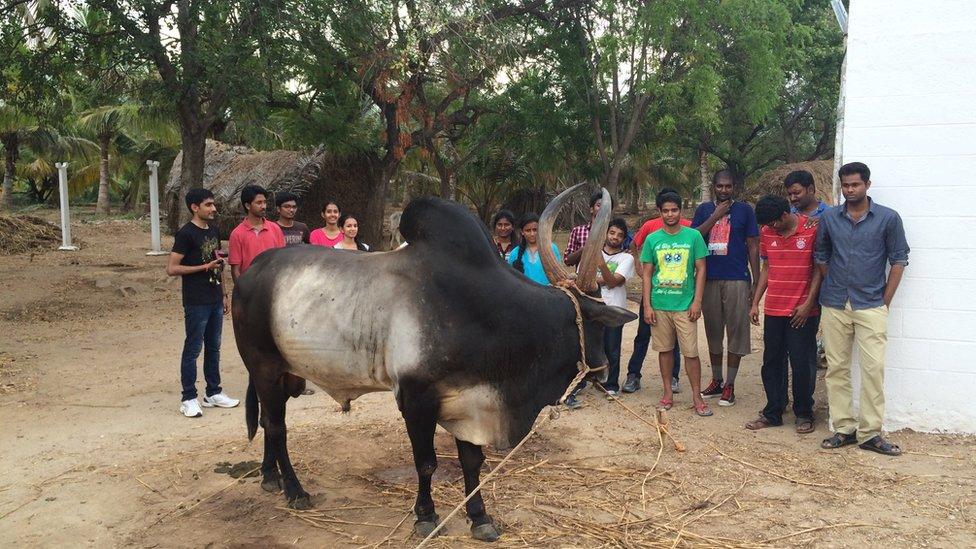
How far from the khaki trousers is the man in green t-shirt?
3.22ft

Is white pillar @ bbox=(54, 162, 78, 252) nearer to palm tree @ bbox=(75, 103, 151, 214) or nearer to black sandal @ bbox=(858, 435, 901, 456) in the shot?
palm tree @ bbox=(75, 103, 151, 214)

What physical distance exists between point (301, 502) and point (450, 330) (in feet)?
5.09

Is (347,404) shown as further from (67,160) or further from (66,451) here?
(67,160)

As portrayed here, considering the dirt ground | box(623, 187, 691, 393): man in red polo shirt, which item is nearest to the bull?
the dirt ground

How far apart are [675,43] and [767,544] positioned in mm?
9071

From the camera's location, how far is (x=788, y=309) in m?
5.41

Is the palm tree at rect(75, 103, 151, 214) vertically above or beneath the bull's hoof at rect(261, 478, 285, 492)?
above

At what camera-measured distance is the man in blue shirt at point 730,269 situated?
19.5 ft

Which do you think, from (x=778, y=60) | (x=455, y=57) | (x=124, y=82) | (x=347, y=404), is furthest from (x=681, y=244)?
(x=124, y=82)

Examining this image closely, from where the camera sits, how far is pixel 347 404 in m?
4.20

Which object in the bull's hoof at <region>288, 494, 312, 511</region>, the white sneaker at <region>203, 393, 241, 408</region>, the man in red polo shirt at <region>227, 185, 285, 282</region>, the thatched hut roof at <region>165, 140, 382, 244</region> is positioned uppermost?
the thatched hut roof at <region>165, 140, 382, 244</region>

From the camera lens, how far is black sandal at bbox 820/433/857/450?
5062mm

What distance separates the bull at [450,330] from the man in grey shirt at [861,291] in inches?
91.6

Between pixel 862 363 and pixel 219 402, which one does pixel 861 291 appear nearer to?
pixel 862 363
